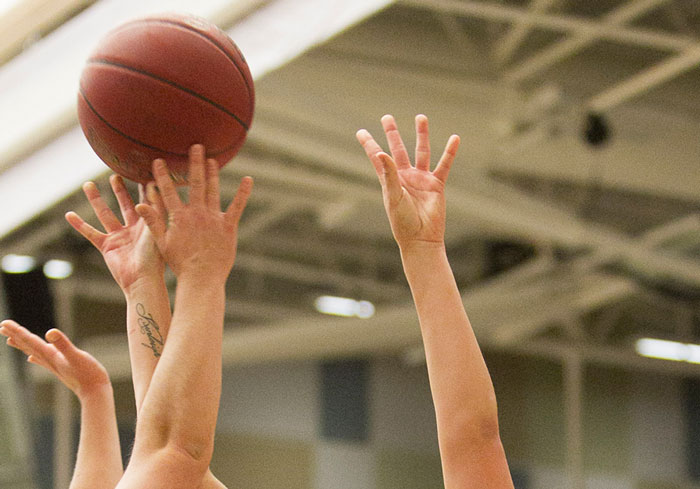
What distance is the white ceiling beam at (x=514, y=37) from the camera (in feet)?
19.1

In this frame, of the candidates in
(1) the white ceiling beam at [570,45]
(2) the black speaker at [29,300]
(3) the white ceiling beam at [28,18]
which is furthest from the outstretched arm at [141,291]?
(2) the black speaker at [29,300]

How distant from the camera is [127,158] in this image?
70.8 inches

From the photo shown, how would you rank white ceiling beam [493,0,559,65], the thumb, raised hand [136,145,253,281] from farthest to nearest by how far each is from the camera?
white ceiling beam [493,0,559,65] < the thumb < raised hand [136,145,253,281]

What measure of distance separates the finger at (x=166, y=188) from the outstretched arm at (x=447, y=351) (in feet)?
0.99

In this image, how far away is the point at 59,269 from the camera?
1080cm

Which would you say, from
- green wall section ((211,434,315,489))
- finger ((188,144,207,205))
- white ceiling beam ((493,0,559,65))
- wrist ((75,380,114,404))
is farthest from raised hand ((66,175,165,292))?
green wall section ((211,434,315,489))

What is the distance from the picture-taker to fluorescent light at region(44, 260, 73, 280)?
1059cm

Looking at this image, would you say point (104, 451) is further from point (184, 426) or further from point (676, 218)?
point (676, 218)

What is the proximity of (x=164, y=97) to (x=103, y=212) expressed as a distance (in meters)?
0.23

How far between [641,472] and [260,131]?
9.63 metres

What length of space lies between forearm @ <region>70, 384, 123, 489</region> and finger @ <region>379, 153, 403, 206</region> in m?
0.74

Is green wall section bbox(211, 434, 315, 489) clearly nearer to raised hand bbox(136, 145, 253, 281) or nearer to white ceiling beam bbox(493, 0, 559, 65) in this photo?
white ceiling beam bbox(493, 0, 559, 65)

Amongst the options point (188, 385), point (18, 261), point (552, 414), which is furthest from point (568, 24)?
point (552, 414)

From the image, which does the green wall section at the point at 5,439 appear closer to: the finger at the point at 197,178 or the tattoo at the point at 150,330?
the tattoo at the point at 150,330
